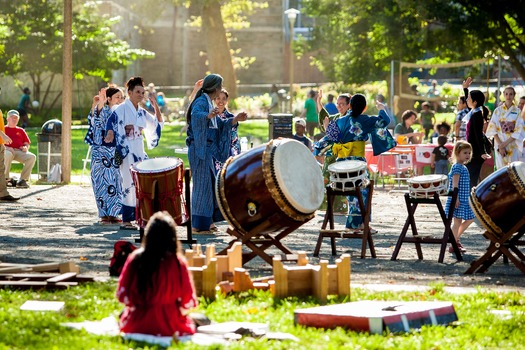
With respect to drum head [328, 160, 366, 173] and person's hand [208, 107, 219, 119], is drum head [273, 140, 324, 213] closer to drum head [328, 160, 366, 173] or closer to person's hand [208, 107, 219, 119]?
drum head [328, 160, 366, 173]

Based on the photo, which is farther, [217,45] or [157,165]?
[217,45]

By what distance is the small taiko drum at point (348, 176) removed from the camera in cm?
1307

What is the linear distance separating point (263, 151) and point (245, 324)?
3.28 meters

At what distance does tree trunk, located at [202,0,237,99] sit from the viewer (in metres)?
46.1

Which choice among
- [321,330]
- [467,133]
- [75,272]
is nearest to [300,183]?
[75,272]

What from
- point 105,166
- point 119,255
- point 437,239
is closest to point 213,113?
point 105,166

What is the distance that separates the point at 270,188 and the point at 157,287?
3.45 meters

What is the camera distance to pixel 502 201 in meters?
11.9

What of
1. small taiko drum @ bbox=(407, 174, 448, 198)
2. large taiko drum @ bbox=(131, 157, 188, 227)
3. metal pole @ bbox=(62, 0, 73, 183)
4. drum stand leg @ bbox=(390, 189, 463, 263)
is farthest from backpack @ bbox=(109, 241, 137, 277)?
metal pole @ bbox=(62, 0, 73, 183)

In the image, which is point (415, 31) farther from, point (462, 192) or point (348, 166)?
point (348, 166)

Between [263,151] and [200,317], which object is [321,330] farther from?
[263,151]

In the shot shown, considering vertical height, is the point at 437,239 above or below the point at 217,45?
below

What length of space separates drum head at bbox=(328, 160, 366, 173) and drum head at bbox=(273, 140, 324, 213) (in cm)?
111

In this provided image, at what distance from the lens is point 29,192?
21359 mm
